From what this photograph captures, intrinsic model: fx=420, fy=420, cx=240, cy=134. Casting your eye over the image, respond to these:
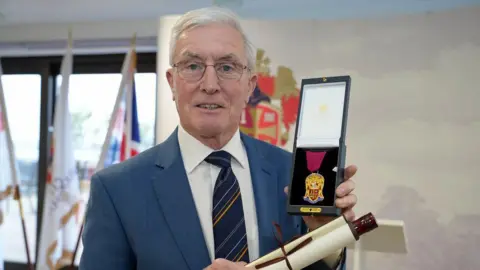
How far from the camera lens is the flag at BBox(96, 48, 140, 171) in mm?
2662

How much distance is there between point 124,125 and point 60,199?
653 mm

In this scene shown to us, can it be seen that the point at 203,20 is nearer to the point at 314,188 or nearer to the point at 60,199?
the point at 314,188

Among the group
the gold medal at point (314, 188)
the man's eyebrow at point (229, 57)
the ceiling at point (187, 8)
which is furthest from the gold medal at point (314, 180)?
the ceiling at point (187, 8)

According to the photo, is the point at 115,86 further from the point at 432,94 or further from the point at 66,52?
the point at 432,94

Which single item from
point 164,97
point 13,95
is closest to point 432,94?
point 164,97

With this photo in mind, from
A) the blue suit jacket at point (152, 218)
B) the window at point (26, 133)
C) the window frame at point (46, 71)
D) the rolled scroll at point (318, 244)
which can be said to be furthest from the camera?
the window at point (26, 133)

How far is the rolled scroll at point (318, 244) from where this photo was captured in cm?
65

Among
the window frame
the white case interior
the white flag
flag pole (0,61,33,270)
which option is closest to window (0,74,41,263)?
the window frame

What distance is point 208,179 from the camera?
85cm

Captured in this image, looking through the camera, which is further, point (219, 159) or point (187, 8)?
point (187, 8)

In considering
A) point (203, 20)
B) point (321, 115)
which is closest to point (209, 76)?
point (203, 20)

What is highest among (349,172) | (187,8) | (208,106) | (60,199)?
(187,8)

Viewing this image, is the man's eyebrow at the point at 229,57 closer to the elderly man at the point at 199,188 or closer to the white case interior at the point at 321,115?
the elderly man at the point at 199,188

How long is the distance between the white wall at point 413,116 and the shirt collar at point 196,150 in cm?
116
